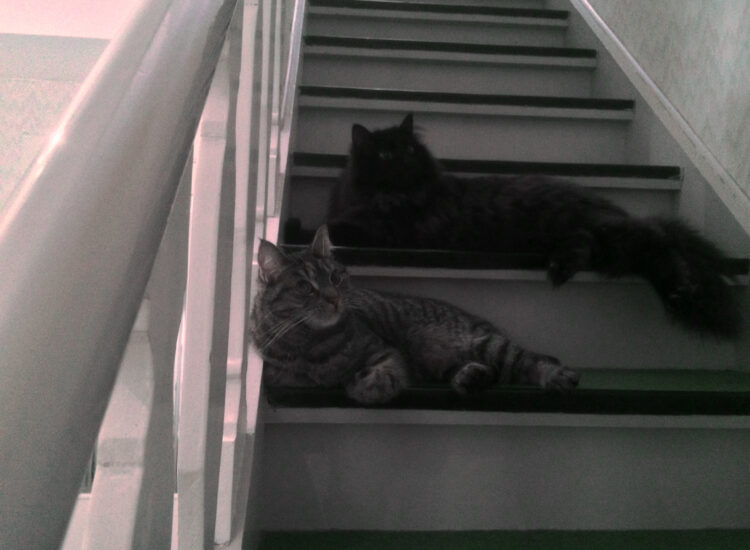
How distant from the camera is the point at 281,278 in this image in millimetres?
1362

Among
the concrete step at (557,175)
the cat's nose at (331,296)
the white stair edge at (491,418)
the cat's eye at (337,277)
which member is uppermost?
the concrete step at (557,175)

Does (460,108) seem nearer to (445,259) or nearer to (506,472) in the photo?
(445,259)

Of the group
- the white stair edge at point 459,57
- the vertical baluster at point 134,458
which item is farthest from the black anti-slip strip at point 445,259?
the white stair edge at point 459,57

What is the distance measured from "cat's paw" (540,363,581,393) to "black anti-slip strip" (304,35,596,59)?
1.86 meters

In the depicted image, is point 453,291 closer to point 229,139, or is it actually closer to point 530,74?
point 229,139

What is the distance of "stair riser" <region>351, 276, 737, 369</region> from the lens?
163cm

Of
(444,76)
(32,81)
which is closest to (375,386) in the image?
(444,76)

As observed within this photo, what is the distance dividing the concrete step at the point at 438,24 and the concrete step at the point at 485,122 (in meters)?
0.98

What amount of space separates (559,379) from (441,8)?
2.47 metres

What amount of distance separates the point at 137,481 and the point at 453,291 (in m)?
1.32

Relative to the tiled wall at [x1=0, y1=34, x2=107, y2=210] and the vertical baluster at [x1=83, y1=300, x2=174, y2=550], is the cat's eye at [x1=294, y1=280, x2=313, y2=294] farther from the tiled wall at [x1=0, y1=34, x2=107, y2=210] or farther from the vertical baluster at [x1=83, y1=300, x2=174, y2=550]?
the tiled wall at [x1=0, y1=34, x2=107, y2=210]

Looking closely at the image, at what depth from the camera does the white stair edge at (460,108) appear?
7.63 feet

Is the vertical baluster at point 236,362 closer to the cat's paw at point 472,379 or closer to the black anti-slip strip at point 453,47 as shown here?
the cat's paw at point 472,379

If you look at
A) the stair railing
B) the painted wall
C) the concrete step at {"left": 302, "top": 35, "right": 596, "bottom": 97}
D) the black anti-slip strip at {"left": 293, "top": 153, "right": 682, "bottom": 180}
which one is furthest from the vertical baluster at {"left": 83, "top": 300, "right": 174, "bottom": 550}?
the concrete step at {"left": 302, "top": 35, "right": 596, "bottom": 97}
